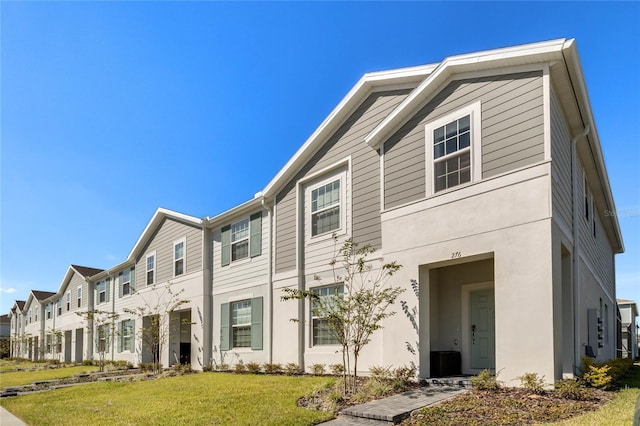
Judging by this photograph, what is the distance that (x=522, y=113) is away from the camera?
9.08 meters

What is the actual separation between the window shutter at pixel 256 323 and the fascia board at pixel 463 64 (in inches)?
272

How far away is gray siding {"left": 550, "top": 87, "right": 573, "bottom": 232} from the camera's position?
8.88 meters

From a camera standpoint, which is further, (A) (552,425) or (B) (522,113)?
(B) (522,113)

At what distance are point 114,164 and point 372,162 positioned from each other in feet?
30.1

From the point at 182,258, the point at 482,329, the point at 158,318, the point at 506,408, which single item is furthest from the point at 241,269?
the point at 506,408

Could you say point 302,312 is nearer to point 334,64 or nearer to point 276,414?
point 276,414

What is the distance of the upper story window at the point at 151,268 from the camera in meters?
23.1

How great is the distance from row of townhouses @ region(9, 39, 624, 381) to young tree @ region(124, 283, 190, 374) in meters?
3.14

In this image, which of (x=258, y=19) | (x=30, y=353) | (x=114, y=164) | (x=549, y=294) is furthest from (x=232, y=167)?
(x=30, y=353)

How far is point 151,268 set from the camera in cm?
2344

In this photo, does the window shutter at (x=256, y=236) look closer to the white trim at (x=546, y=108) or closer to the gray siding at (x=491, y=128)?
the gray siding at (x=491, y=128)

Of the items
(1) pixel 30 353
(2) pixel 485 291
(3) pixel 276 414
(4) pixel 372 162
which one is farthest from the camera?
(1) pixel 30 353

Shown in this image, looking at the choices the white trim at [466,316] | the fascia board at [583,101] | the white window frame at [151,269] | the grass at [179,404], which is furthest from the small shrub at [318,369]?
the white window frame at [151,269]

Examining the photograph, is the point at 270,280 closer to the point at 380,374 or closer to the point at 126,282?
the point at 380,374
